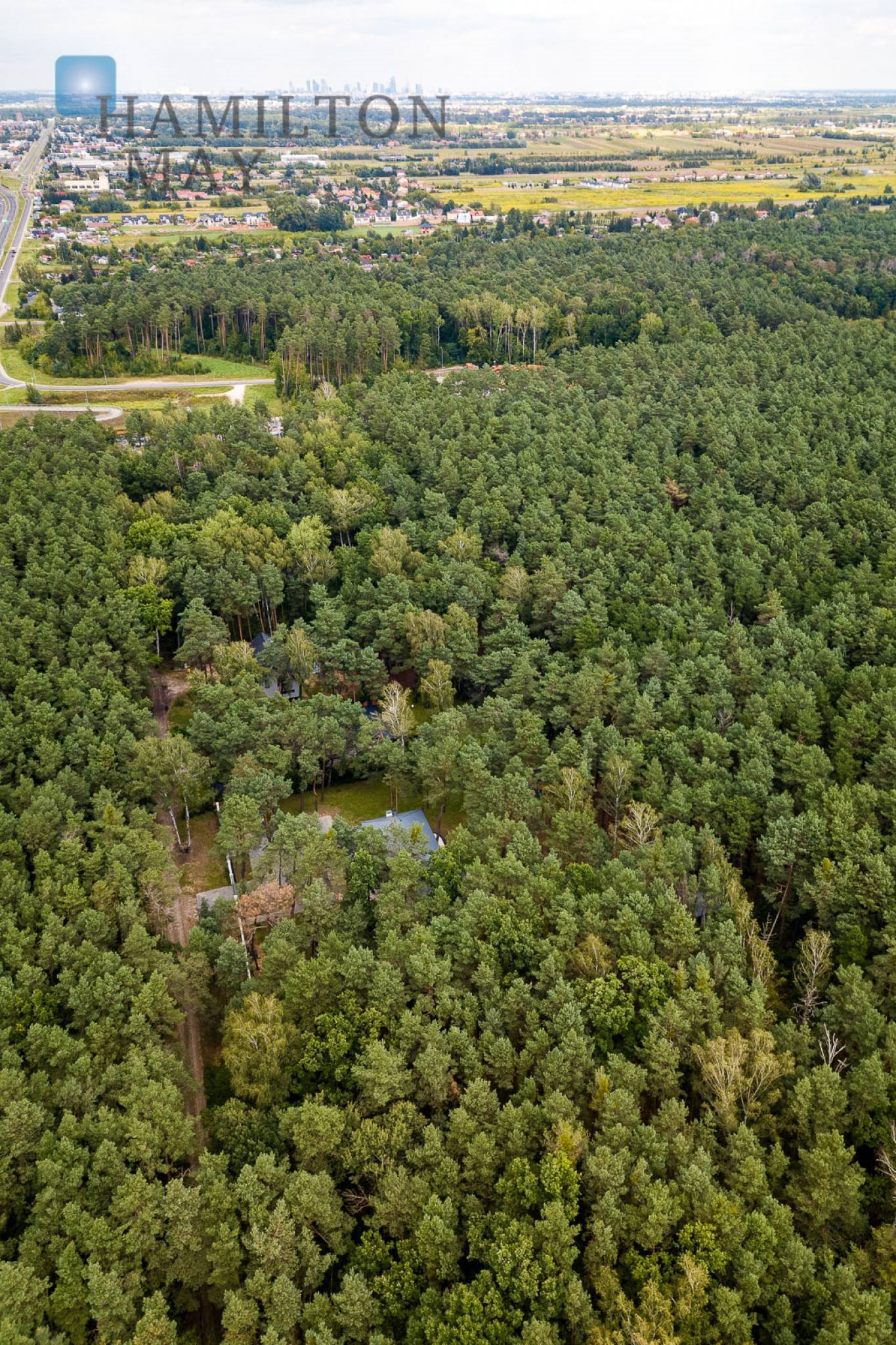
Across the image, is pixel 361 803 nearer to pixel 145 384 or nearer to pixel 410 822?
pixel 410 822

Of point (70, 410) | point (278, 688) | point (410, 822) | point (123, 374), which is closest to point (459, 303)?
point (123, 374)

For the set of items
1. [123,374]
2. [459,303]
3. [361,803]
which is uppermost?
[459,303]

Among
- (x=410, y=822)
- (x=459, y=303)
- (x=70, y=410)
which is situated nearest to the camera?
(x=410, y=822)

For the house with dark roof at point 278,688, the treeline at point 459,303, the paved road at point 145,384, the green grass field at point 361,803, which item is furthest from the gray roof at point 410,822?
the paved road at point 145,384

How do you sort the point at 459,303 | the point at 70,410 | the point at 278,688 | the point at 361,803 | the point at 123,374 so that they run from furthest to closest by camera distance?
the point at 459,303 < the point at 123,374 < the point at 70,410 < the point at 278,688 < the point at 361,803

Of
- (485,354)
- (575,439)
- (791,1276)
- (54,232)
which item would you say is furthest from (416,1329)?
(54,232)

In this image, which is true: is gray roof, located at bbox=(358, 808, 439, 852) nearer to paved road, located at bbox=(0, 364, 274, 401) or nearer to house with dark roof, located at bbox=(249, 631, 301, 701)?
house with dark roof, located at bbox=(249, 631, 301, 701)

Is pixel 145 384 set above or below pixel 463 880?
above

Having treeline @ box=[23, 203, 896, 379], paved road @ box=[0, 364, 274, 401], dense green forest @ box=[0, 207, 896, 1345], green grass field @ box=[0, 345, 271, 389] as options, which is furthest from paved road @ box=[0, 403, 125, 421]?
dense green forest @ box=[0, 207, 896, 1345]
